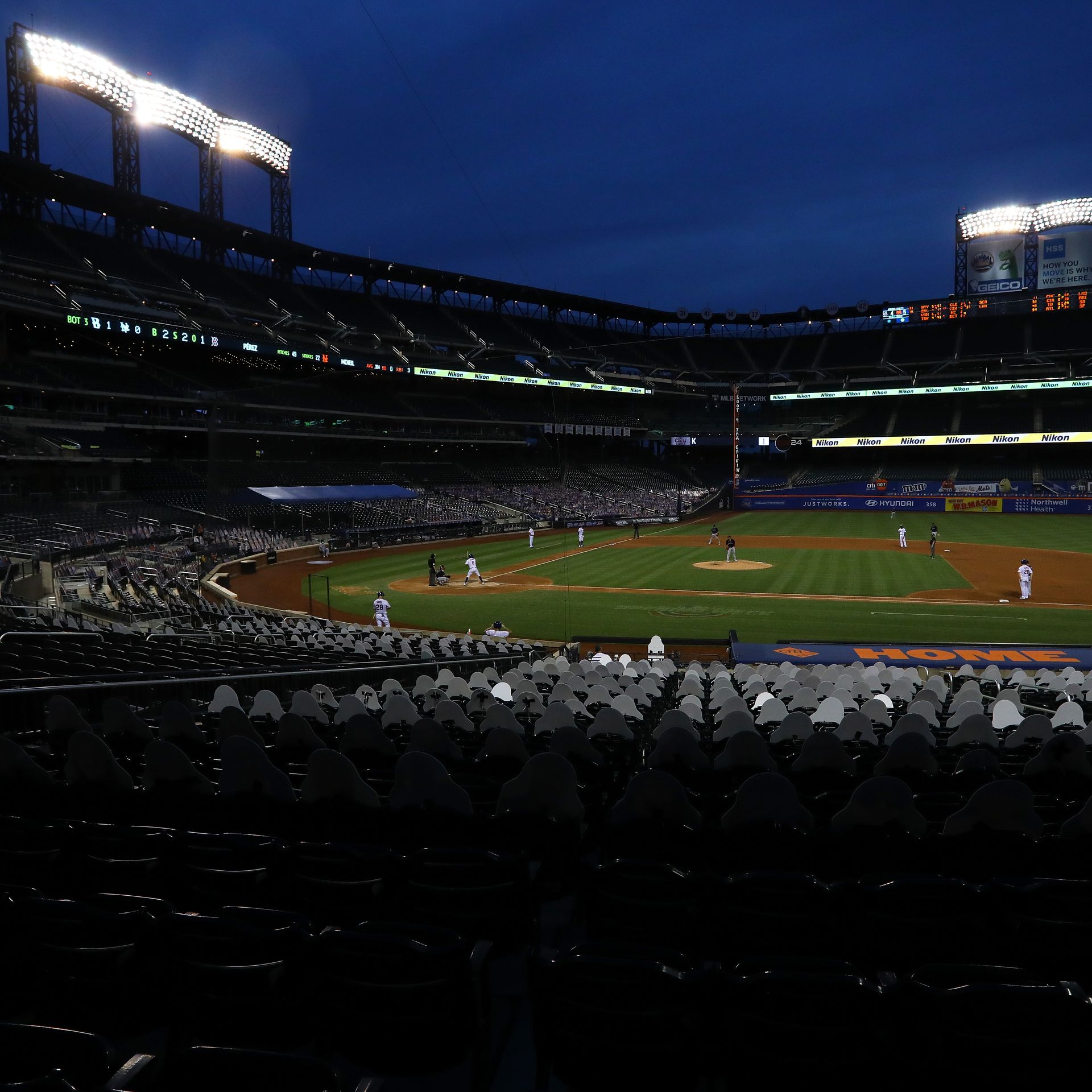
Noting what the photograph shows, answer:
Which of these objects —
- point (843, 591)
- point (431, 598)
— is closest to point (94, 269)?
point (431, 598)

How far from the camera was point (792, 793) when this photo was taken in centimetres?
468

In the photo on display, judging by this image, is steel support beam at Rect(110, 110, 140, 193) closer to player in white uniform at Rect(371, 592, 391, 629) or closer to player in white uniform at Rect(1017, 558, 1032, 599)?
player in white uniform at Rect(371, 592, 391, 629)

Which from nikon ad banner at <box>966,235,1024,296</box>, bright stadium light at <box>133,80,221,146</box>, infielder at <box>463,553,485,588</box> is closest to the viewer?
infielder at <box>463,553,485,588</box>

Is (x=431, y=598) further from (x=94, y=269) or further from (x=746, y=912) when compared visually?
(x=94, y=269)

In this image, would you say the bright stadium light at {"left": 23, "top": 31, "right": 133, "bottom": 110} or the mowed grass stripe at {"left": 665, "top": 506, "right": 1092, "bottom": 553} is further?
the bright stadium light at {"left": 23, "top": 31, "right": 133, "bottom": 110}

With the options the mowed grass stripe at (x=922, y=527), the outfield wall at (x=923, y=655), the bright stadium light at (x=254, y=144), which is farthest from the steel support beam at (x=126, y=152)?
the outfield wall at (x=923, y=655)

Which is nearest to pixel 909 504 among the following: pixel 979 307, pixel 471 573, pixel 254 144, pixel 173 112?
pixel 979 307

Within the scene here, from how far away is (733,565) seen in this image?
3794 cm

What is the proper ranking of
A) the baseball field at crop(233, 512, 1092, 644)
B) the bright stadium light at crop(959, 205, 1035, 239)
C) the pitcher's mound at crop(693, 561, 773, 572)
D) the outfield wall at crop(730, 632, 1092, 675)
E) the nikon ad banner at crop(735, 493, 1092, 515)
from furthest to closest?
the bright stadium light at crop(959, 205, 1035, 239) < the nikon ad banner at crop(735, 493, 1092, 515) < the pitcher's mound at crop(693, 561, 773, 572) < the baseball field at crop(233, 512, 1092, 644) < the outfield wall at crop(730, 632, 1092, 675)

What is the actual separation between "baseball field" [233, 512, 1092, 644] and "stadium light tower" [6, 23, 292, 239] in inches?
1402

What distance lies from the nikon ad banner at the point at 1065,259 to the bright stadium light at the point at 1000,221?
300 cm

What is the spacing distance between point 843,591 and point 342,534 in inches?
1264

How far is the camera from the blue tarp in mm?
47625

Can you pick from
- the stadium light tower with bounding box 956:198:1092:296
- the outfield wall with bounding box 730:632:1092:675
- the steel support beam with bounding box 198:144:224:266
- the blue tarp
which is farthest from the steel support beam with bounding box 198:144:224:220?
the stadium light tower with bounding box 956:198:1092:296
